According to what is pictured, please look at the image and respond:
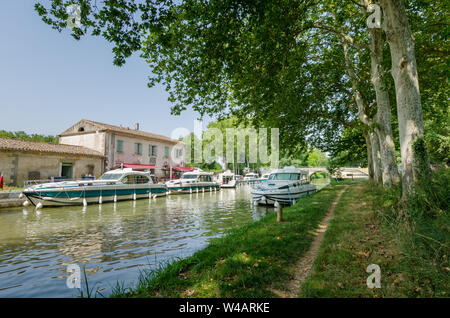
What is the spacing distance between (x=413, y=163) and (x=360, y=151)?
70.9 ft

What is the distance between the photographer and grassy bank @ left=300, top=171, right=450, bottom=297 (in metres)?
3.17

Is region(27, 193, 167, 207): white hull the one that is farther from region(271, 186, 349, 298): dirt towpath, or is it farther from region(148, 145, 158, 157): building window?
region(148, 145, 158, 157): building window

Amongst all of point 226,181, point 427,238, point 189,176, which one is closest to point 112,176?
point 189,176

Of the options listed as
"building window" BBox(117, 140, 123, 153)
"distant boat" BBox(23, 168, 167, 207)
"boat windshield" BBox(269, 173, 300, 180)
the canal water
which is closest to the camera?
the canal water

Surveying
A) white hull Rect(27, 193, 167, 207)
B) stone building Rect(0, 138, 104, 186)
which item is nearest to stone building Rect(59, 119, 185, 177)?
stone building Rect(0, 138, 104, 186)

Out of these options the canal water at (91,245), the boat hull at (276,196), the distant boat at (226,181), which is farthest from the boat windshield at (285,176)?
the distant boat at (226,181)

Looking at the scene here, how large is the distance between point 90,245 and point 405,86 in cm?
1120

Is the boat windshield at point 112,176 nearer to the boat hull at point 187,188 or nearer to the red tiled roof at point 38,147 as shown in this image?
the boat hull at point 187,188

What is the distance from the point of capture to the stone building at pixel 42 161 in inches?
803

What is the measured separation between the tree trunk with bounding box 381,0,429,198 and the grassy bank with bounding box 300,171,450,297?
2.77ft

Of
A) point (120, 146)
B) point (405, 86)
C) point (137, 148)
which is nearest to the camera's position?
point (405, 86)

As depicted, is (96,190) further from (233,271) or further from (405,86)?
(405,86)

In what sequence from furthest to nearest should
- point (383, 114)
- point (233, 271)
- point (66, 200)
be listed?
point (66, 200), point (383, 114), point (233, 271)

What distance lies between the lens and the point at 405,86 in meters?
6.38
